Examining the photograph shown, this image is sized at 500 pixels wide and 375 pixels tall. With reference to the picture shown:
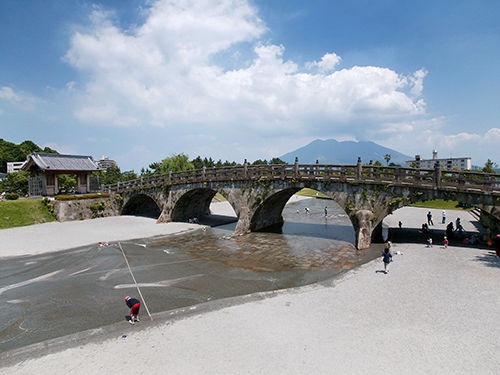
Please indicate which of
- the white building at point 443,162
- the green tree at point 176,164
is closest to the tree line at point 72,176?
the green tree at point 176,164

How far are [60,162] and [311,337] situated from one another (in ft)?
152

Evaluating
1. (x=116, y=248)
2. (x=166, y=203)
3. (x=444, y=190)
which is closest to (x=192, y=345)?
(x=116, y=248)

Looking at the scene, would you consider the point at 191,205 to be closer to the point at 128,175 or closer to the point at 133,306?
the point at 133,306

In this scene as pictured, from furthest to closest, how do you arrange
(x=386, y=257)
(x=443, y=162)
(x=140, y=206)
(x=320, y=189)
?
1. (x=443, y=162)
2. (x=140, y=206)
3. (x=320, y=189)
4. (x=386, y=257)

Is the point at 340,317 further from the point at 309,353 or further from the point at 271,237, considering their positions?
the point at 271,237

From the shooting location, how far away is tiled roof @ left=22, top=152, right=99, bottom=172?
38.8 meters

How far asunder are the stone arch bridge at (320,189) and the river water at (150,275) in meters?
3.56

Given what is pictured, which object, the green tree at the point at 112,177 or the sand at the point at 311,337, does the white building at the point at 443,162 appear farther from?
the sand at the point at 311,337

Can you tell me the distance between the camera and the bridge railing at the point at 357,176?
684 inches

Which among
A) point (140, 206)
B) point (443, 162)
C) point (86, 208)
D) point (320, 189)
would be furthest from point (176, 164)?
point (443, 162)

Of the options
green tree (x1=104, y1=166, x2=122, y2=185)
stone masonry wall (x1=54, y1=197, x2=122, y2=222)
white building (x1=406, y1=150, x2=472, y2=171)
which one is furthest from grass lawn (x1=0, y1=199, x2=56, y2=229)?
white building (x1=406, y1=150, x2=472, y2=171)

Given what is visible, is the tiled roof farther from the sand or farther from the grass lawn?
the sand

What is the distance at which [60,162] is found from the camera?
41.3 m

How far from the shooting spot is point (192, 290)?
1432 centimetres
